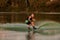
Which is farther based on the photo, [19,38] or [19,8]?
[19,8]

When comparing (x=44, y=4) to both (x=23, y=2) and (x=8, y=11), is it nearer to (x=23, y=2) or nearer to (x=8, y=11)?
(x=23, y=2)

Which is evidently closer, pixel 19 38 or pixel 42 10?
pixel 19 38

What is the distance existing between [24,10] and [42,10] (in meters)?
3.42

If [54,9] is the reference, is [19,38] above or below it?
above

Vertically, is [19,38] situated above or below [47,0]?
above

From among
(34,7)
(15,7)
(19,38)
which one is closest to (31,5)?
(34,7)

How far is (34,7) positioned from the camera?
3828cm

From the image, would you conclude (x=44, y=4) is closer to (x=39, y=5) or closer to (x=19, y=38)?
(x=39, y=5)

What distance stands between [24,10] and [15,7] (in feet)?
6.03

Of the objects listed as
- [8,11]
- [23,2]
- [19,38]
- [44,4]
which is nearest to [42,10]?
[44,4]

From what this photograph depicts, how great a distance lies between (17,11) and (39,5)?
4174 mm

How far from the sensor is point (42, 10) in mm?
37250

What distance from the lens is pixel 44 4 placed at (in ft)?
124

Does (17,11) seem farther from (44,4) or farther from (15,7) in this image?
(44,4)
